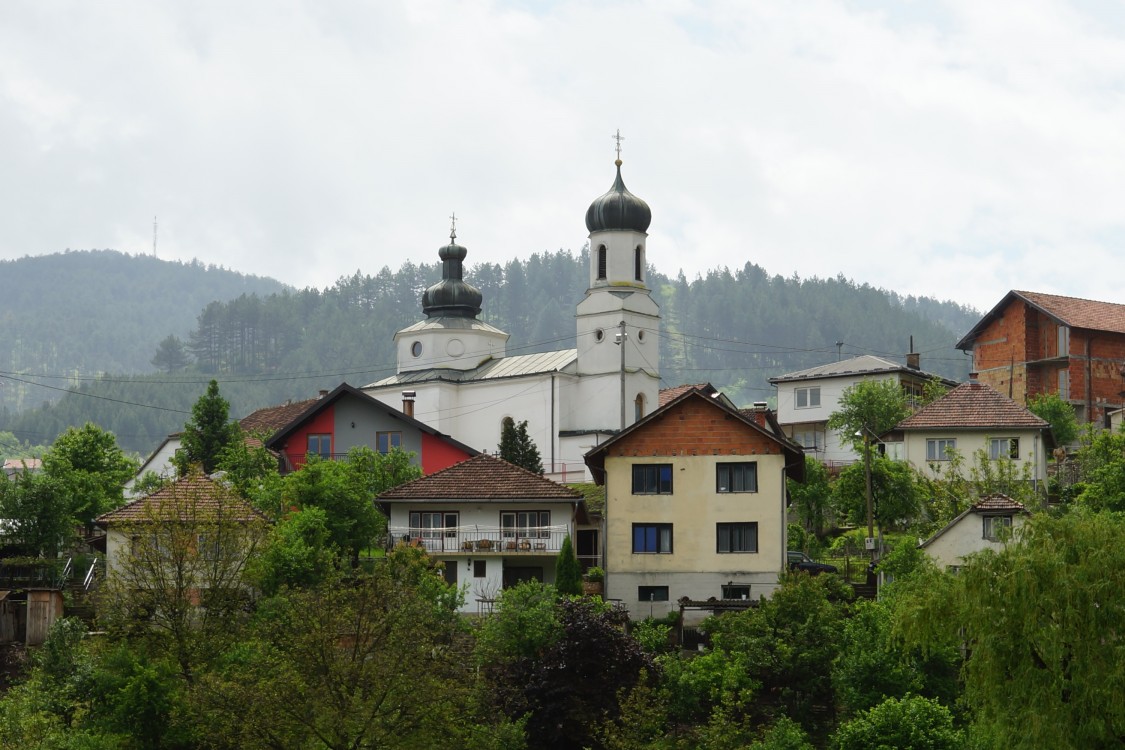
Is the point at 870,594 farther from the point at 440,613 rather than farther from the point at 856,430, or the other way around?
the point at 856,430

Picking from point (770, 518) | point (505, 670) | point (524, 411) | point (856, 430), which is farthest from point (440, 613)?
point (524, 411)

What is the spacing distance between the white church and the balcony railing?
33679mm

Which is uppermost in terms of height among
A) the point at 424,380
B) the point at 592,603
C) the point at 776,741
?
the point at 424,380

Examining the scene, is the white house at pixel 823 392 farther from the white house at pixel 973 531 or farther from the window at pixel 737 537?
the white house at pixel 973 531

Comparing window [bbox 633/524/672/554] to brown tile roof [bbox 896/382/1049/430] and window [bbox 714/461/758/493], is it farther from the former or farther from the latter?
brown tile roof [bbox 896/382/1049/430]

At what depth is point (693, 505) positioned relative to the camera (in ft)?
178

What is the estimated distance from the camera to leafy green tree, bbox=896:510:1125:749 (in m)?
34.2

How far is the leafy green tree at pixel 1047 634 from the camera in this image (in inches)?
1346

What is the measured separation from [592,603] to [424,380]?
5498 centimetres

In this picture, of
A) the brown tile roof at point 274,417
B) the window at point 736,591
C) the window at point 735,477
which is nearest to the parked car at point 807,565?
the window at point 736,591

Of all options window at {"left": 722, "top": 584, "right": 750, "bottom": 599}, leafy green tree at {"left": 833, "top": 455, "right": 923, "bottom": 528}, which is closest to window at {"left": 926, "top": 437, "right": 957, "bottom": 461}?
leafy green tree at {"left": 833, "top": 455, "right": 923, "bottom": 528}

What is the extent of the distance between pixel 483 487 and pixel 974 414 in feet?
78.1

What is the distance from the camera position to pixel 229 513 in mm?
46281

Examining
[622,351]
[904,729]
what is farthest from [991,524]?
[622,351]
